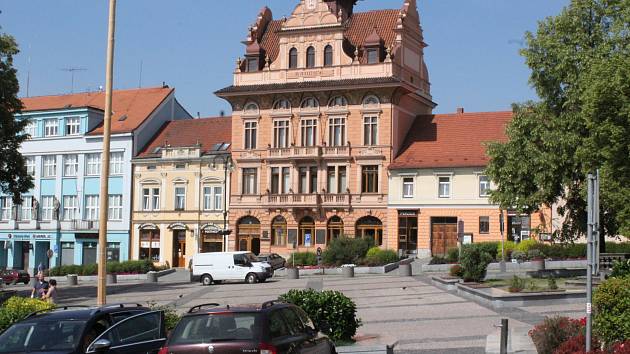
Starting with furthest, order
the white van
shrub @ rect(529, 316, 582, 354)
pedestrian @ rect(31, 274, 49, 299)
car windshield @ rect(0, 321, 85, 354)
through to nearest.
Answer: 1. the white van
2. pedestrian @ rect(31, 274, 49, 299)
3. shrub @ rect(529, 316, 582, 354)
4. car windshield @ rect(0, 321, 85, 354)

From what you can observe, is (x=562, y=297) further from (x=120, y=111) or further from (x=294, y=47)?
(x=120, y=111)

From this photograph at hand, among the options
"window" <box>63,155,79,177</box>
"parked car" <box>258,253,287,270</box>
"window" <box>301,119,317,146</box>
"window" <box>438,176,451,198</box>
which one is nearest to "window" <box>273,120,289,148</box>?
"window" <box>301,119,317,146</box>

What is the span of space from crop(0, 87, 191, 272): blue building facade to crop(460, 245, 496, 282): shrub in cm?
4151

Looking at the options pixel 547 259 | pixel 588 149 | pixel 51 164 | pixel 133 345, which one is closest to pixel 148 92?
pixel 51 164

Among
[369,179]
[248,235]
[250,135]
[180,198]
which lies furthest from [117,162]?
[369,179]

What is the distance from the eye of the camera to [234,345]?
1186 centimetres

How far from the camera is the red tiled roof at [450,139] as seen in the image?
6203 cm

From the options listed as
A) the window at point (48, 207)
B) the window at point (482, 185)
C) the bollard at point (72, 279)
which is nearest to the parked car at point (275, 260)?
the bollard at point (72, 279)

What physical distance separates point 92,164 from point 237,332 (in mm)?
64394

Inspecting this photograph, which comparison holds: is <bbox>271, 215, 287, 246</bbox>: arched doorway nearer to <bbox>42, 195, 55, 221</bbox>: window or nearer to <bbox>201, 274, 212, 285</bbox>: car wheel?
<bbox>201, 274, 212, 285</bbox>: car wheel

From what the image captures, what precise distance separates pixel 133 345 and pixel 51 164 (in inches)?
2567

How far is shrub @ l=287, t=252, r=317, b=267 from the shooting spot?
193 feet

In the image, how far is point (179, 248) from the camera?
2783 inches

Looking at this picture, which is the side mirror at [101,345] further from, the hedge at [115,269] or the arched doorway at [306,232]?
the arched doorway at [306,232]
